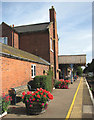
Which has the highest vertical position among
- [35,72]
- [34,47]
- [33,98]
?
[34,47]

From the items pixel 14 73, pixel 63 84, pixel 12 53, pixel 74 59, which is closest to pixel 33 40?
pixel 74 59

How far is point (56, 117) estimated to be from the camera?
19.2ft

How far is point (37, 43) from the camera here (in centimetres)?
1950

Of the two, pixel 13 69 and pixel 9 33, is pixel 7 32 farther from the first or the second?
pixel 13 69

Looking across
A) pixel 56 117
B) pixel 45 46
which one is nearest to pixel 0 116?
pixel 56 117

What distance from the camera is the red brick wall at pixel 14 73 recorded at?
26.4 feet

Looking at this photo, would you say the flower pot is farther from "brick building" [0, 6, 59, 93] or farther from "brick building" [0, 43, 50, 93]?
"brick building" [0, 6, 59, 93]

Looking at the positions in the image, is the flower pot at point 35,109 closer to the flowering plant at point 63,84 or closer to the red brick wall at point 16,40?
the flowering plant at point 63,84

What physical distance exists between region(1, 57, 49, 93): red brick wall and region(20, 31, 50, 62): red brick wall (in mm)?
7085

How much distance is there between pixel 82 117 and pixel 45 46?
14.0m

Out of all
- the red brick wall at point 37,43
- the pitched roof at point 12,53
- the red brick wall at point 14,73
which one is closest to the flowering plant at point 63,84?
the red brick wall at point 37,43

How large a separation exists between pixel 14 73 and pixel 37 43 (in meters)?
10.8

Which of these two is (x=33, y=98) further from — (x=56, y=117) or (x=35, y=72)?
(x=35, y=72)

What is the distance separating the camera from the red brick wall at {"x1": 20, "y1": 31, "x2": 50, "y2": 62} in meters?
19.0
